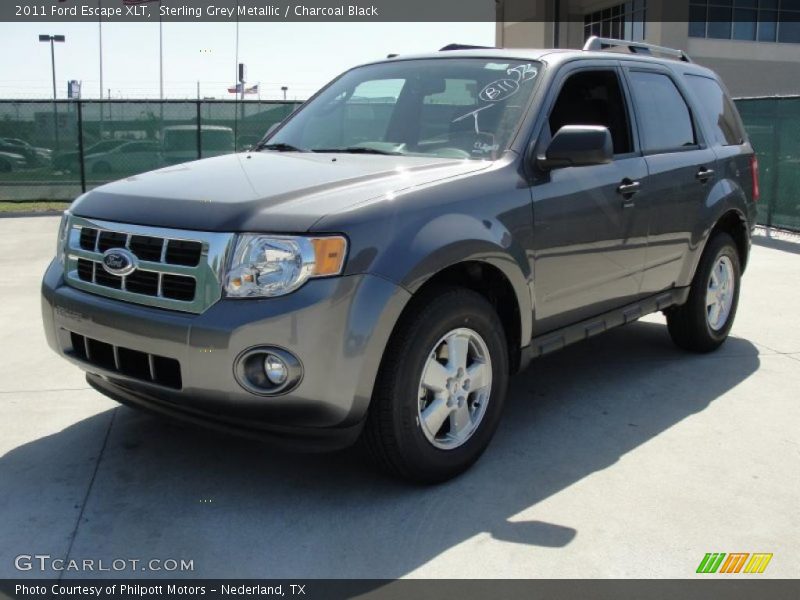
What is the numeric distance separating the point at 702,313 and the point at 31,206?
533 inches

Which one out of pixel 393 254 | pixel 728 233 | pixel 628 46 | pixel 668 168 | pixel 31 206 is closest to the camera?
pixel 393 254

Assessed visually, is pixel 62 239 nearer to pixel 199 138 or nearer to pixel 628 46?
pixel 628 46

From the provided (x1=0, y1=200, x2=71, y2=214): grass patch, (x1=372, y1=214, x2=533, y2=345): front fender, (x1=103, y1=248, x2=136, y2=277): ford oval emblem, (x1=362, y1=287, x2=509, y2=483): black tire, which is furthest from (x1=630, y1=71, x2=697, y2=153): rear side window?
(x1=0, y1=200, x2=71, y2=214): grass patch

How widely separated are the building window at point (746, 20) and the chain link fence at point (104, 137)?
2109 cm

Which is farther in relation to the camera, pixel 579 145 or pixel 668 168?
pixel 668 168

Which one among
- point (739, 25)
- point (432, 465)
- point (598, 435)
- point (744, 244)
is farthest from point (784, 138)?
point (739, 25)

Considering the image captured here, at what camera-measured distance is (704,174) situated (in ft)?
18.0

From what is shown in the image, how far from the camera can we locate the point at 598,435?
14.5ft

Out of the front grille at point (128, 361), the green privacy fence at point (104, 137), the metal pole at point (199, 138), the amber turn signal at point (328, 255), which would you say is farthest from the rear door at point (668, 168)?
the metal pole at point (199, 138)

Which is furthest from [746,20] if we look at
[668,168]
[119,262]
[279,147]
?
[119,262]

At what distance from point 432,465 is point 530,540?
55 cm

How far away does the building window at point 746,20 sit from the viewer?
1254 inches

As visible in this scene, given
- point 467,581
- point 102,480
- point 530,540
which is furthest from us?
point 102,480

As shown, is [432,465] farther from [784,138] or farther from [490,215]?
[784,138]
